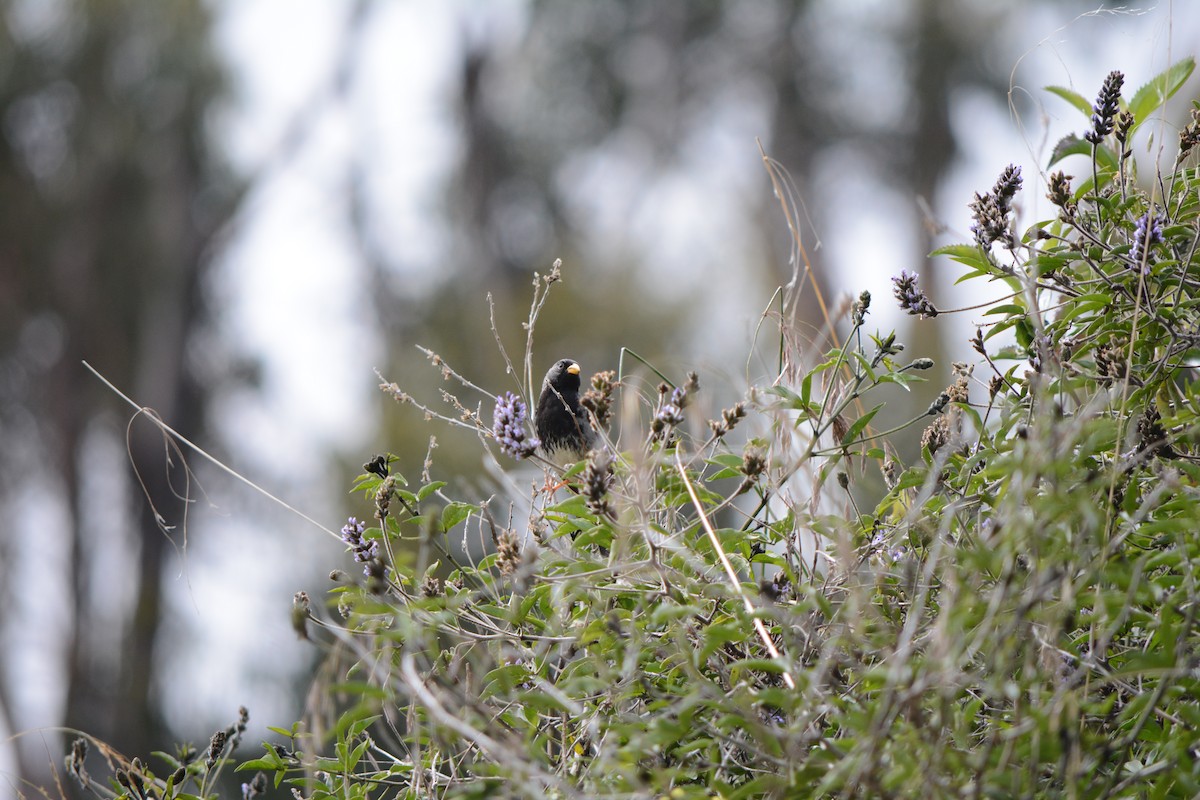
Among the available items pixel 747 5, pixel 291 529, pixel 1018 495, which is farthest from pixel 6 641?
pixel 747 5

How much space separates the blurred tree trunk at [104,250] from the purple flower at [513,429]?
9.26 meters

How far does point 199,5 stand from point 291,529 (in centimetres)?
537

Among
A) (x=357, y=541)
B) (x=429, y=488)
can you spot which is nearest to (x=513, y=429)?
(x=429, y=488)

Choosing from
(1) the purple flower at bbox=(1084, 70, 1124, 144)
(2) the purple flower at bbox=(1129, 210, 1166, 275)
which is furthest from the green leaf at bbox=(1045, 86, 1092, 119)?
(2) the purple flower at bbox=(1129, 210, 1166, 275)

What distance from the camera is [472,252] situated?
14672 mm

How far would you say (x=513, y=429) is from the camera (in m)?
1.88

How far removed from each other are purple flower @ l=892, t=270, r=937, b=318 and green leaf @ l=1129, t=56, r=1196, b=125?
0.44 m

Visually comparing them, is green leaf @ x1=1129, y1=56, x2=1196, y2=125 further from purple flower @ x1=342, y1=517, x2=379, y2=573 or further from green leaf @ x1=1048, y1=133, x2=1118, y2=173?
purple flower @ x1=342, y1=517, x2=379, y2=573

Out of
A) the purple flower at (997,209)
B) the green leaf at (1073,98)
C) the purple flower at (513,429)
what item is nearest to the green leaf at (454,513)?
the purple flower at (513,429)

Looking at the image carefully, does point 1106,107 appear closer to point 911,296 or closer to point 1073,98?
point 1073,98

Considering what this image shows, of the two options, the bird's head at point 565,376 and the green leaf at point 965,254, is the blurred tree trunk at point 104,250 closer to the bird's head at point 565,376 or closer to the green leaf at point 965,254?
the bird's head at point 565,376

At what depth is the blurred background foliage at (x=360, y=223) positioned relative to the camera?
10.5 metres

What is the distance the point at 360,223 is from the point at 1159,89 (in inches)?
477

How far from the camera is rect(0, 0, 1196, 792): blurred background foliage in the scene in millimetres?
10461
